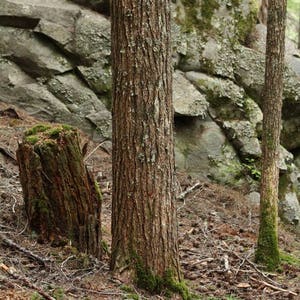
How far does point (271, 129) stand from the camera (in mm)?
6988

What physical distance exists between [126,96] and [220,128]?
7196 millimetres

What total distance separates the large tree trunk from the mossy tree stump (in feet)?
1.91

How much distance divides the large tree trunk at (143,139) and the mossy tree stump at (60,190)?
1.91 feet

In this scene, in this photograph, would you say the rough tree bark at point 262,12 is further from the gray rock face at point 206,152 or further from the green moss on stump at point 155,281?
the green moss on stump at point 155,281

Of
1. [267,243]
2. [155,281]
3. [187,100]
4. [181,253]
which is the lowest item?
[181,253]

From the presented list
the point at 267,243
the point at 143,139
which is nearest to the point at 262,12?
the point at 267,243

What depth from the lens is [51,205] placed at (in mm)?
5164

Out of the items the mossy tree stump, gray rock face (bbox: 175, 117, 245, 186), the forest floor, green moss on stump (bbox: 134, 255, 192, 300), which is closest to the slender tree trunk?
the forest floor

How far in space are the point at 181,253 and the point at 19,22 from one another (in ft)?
23.4

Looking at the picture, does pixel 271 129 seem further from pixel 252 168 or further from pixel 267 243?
pixel 252 168

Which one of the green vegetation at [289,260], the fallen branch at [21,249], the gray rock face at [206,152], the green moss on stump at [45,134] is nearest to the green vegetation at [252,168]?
the gray rock face at [206,152]

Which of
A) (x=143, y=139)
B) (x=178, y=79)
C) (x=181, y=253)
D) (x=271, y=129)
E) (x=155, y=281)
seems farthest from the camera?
(x=178, y=79)

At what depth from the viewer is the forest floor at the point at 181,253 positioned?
4512mm

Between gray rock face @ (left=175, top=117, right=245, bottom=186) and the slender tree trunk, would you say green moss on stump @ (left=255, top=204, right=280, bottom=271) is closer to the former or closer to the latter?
the slender tree trunk
